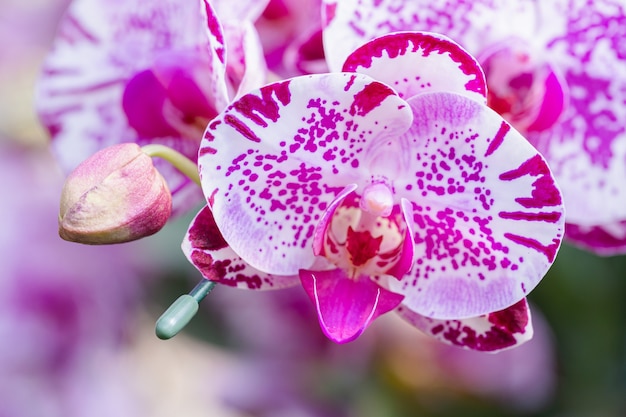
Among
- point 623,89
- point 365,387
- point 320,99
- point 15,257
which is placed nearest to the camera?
point 320,99

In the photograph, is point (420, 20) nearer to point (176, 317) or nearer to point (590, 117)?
point (590, 117)

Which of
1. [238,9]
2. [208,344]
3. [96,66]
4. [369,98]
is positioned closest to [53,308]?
[208,344]

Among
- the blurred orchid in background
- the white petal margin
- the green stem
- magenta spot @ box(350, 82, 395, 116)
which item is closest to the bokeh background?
the blurred orchid in background

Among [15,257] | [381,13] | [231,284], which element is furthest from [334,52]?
[15,257]

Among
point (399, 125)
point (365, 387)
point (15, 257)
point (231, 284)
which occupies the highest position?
point (399, 125)

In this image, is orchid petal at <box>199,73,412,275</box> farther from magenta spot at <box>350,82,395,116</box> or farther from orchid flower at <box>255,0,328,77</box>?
orchid flower at <box>255,0,328,77</box>

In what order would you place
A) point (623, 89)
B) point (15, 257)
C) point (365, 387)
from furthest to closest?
point (365, 387), point (15, 257), point (623, 89)

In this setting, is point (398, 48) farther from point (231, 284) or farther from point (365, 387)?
point (365, 387)
